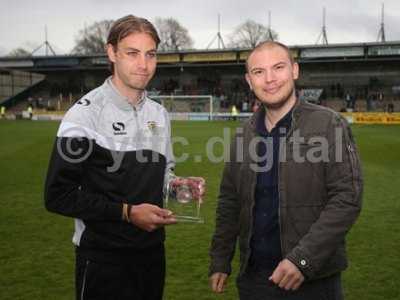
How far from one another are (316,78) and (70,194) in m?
52.5

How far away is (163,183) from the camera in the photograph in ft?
10.5

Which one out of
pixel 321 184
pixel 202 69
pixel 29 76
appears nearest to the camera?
pixel 321 184

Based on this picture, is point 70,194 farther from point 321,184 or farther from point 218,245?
point 321,184

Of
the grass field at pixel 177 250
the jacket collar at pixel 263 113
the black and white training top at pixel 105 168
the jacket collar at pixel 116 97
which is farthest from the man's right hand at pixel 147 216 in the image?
the grass field at pixel 177 250

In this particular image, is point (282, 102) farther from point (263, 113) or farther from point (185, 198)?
point (185, 198)

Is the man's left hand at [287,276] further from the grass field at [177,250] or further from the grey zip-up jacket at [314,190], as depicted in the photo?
the grass field at [177,250]

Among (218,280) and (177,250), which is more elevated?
(218,280)

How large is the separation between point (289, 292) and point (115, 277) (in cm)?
95

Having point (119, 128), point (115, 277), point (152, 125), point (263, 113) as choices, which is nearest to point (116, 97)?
point (119, 128)

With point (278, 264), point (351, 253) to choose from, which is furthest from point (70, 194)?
point (351, 253)

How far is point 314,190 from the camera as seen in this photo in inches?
108

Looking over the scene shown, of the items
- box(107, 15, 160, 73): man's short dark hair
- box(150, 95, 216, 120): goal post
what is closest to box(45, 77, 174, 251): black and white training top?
box(107, 15, 160, 73): man's short dark hair

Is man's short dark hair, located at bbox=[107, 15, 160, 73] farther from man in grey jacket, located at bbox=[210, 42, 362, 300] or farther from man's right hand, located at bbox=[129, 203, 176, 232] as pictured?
man's right hand, located at bbox=[129, 203, 176, 232]

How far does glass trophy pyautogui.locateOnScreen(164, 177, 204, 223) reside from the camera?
10.3ft
